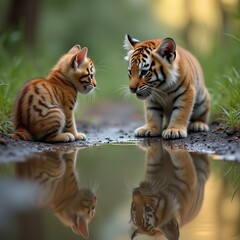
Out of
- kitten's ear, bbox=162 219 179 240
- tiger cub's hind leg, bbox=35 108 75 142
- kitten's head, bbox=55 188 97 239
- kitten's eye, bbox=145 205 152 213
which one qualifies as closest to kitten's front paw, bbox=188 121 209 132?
tiger cub's hind leg, bbox=35 108 75 142

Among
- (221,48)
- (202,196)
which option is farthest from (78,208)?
(221,48)

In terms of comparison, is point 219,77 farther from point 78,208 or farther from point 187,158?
point 78,208

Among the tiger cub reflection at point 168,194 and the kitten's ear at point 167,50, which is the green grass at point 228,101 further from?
the tiger cub reflection at point 168,194

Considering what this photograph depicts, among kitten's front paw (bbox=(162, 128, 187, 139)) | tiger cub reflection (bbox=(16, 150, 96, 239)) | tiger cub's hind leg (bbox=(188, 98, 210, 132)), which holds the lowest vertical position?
tiger cub reflection (bbox=(16, 150, 96, 239))

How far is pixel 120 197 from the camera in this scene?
358 centimetres

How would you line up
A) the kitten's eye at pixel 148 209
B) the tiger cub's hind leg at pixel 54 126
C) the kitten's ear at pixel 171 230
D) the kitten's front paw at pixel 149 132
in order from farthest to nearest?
the kitten's front paw at pixel 149 132, the tiger cub's hind leg at pixel 54 126, the kitten's eye at pixel 148 209, the kitten's ear at pixel 171 230

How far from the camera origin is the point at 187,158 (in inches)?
191

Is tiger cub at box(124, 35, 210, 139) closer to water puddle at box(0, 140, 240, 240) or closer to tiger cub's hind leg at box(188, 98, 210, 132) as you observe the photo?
tiger cub's hind leg at box(188, 98, 210, 132)

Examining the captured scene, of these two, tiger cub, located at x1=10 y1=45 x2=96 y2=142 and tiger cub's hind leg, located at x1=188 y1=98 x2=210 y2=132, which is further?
tiger cub's hind leg, located at x1=188 y1=98 x2=210 y2=132

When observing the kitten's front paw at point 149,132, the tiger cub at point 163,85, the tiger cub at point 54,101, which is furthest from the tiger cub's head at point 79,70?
the kitten's front paw at point 149,132

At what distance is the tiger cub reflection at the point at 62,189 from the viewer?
3.18m

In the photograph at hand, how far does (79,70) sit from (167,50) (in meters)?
1.01

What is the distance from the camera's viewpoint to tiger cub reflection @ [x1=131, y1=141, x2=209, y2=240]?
10.1 feet

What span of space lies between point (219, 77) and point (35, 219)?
576cm
